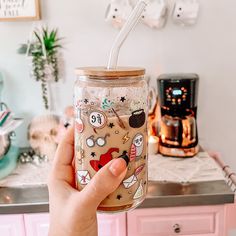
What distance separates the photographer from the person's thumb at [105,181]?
0.55m

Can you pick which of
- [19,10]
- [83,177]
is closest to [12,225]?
[83,177]

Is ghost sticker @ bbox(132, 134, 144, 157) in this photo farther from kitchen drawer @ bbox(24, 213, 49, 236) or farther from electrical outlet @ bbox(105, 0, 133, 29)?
electrical outlet @ bbox(105, 0, 133, 29)

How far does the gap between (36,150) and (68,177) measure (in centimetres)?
71

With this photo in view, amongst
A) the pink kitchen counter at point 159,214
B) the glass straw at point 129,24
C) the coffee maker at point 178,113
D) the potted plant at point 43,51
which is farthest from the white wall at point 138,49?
the glass straw at point 129,24

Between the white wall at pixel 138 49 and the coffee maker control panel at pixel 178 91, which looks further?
the white wall at pixel 138 49

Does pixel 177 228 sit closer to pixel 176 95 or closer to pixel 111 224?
pixel 111 224

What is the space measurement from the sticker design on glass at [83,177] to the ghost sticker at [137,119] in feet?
0.39

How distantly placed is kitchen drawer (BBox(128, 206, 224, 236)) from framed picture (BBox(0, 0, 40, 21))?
2.79 feet

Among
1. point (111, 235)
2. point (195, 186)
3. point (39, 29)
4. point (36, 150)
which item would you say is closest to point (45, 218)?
point (111, 235)

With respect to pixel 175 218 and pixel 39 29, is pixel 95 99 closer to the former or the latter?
pixel 175 218

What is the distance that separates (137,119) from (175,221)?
61 centimetres

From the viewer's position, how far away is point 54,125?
1.36 metres

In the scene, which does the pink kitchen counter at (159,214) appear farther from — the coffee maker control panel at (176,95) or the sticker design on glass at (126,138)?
the sticker design on glass at (126,138)

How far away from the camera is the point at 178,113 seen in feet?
4.25
